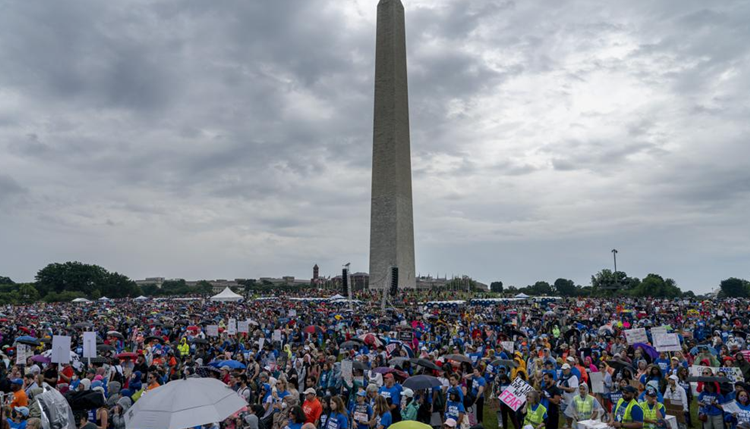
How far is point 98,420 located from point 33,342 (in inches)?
432

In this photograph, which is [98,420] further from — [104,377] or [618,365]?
[618,365]

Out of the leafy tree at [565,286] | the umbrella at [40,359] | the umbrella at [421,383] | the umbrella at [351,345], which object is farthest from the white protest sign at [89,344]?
the leafy tree at [565,286]

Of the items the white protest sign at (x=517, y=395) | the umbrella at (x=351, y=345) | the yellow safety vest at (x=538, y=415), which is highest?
the umbrella at (x=351, y=345)

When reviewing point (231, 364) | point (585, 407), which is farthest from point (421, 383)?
point (231, 364)

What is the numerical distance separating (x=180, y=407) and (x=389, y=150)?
54.1m

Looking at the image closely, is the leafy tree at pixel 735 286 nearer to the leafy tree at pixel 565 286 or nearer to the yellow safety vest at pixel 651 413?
the leafy tree at pixel 565 286

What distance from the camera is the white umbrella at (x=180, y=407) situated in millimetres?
6781

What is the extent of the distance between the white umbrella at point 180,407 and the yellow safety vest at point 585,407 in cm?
543

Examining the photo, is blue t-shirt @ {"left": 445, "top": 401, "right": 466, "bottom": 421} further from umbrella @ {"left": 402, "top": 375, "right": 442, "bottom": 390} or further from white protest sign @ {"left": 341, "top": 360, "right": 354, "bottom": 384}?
white protest sign @ {"left": 341, "top": 360, "right": 354, "bottom": 384}

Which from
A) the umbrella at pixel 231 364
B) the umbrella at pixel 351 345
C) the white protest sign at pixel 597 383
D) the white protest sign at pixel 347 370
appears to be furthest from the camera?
the umbrella at pixel 351 345

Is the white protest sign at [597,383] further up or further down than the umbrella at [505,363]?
further down

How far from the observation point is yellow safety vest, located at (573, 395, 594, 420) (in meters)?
9.45

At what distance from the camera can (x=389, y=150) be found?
60.2 m

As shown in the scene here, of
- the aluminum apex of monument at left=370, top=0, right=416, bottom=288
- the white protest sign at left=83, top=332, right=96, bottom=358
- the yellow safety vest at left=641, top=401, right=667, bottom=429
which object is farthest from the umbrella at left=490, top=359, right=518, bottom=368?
the aluminum apex of monument at left=370, top=0, right=416, bottom=288
